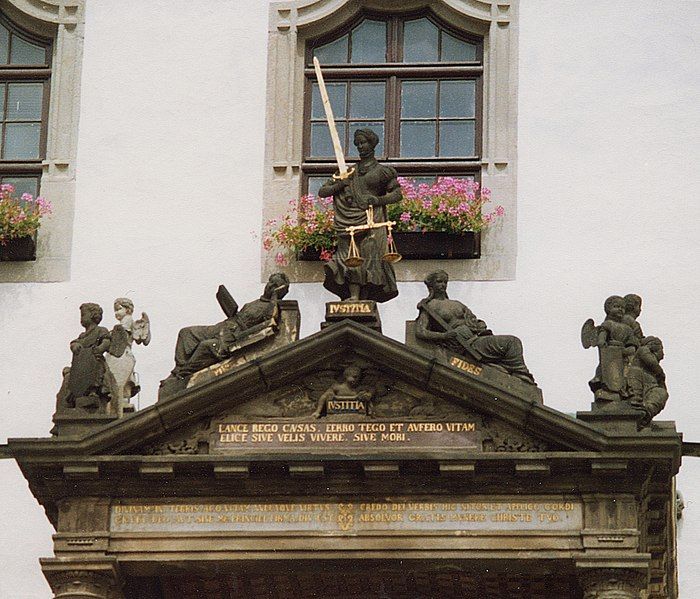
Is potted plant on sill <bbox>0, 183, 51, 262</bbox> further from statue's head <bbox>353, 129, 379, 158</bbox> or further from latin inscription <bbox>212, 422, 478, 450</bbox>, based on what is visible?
latin inscription <bbox>212, 422, 478, 450</bbox>

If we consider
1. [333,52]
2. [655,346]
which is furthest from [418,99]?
[655,346]

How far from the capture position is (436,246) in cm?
2920

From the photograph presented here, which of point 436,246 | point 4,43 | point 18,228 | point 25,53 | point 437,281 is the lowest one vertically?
point 437,281

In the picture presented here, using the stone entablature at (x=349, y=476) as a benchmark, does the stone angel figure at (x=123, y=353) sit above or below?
above

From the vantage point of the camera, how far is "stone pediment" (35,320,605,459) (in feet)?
82.0

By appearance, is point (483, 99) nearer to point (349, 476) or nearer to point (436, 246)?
point (436, 246)

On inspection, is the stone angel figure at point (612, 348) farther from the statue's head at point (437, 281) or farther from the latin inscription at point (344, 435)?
the statue's head at point (437, 281)

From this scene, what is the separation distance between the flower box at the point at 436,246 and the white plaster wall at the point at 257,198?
0.39 meters

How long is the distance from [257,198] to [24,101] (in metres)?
3.07

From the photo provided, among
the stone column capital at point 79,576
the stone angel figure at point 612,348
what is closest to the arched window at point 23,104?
the stone column capital at point 79,576

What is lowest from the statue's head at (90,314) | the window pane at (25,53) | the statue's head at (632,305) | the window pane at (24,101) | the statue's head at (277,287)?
the statue's head at (90,314)

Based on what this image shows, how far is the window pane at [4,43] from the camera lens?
3108 centimetres

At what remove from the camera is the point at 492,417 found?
25.1 meters

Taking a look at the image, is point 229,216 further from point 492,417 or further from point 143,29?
point 492,417
